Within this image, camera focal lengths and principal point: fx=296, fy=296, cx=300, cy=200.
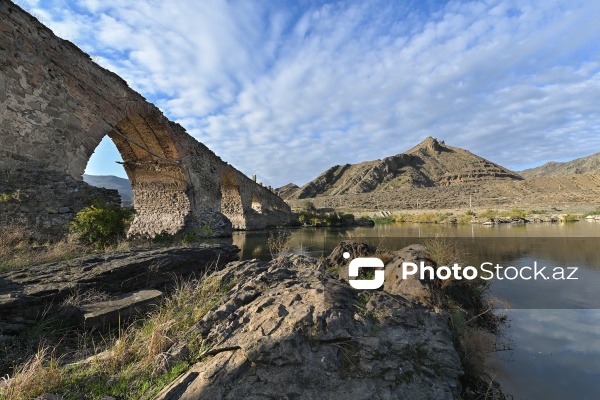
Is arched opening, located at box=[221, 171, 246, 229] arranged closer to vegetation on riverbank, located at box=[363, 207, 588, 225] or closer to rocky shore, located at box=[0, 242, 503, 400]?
vegetation on riverbank, located at box=[363, 207, 588, 225]

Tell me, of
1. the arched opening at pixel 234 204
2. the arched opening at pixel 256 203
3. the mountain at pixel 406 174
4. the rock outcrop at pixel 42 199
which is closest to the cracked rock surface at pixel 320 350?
the rock outcrop at pixel 42 199

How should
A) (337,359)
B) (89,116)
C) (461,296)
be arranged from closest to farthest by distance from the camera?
(337,359) → (461,296) → (89,116)

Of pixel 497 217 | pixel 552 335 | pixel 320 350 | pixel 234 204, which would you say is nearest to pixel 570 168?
pixel 497 217

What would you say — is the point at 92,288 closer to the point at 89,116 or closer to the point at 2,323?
the point at 2,323

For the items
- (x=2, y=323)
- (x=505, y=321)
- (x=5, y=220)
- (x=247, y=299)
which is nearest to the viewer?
(x=2, y=323)

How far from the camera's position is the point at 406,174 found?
82.8 meters

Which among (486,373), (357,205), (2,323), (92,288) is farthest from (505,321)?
(357,205)

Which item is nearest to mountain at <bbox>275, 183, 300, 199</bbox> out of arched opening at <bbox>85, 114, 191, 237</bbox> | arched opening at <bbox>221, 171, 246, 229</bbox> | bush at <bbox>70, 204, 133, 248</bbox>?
arched opening at <bbox>221, 171, 246, 229</bbox>

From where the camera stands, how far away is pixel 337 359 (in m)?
2.61

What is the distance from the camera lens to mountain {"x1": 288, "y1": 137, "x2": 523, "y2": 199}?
7781 centimetres

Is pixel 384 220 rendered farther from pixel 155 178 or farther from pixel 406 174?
pixel 406 174

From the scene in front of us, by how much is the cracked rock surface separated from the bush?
5.14 m

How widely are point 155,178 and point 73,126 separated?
6.72 metres

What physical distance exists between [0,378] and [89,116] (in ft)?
26.8
